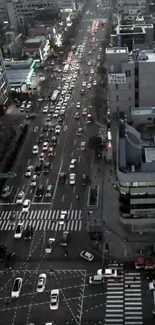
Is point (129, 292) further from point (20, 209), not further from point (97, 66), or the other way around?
point (97, 66)

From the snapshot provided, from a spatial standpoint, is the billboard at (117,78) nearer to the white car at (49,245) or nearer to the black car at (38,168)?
the black car at (38,168)

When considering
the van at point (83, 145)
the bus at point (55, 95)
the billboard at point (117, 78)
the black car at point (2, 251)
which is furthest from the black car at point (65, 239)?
the bus at point (55, 95)

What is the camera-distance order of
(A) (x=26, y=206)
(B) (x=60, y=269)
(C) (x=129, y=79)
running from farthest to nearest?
1. (C) (x=129, y=79)
2. (A) (x=26, y=206)
3. (B) (x=60, y=269)

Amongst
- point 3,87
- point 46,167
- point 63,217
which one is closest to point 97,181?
point 63,217

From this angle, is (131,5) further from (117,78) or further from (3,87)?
(117,78)

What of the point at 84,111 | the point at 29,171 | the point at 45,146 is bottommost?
the point at 29,171

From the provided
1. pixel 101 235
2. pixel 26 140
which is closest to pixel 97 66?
pixel 26 140
